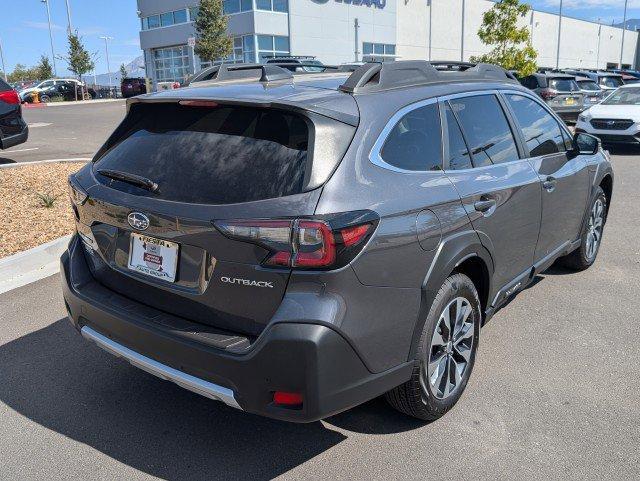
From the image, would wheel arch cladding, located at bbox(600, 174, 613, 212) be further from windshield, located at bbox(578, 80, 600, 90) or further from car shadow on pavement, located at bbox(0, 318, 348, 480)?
windshield, located at bbox(578, 80, 600, 90)

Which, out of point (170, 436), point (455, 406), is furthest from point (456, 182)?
point (170, 436)

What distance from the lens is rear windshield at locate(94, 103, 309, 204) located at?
2.60 metres

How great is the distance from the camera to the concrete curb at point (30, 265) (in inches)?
209

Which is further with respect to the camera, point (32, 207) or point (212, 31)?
point (212, 31)

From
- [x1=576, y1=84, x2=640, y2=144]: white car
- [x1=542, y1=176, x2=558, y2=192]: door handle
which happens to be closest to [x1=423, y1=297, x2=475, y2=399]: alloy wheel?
[x1=542, y1=176, x2=558, y2=192]: door handle

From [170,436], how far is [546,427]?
1.97 meters

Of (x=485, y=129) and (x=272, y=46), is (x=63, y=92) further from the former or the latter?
(x=485, y=129)

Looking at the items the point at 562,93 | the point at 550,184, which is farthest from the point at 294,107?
the point at 562,93

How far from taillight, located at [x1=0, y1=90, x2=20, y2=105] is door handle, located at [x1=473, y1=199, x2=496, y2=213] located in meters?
9.51

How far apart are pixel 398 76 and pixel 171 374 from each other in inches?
75.7

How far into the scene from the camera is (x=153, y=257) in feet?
9.37

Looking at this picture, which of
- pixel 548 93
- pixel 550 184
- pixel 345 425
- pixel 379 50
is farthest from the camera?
pixel 379 50

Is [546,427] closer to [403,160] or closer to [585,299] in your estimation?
[403,160]

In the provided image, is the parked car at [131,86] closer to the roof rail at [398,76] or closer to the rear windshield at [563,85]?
the rear windshield at [563,85]
